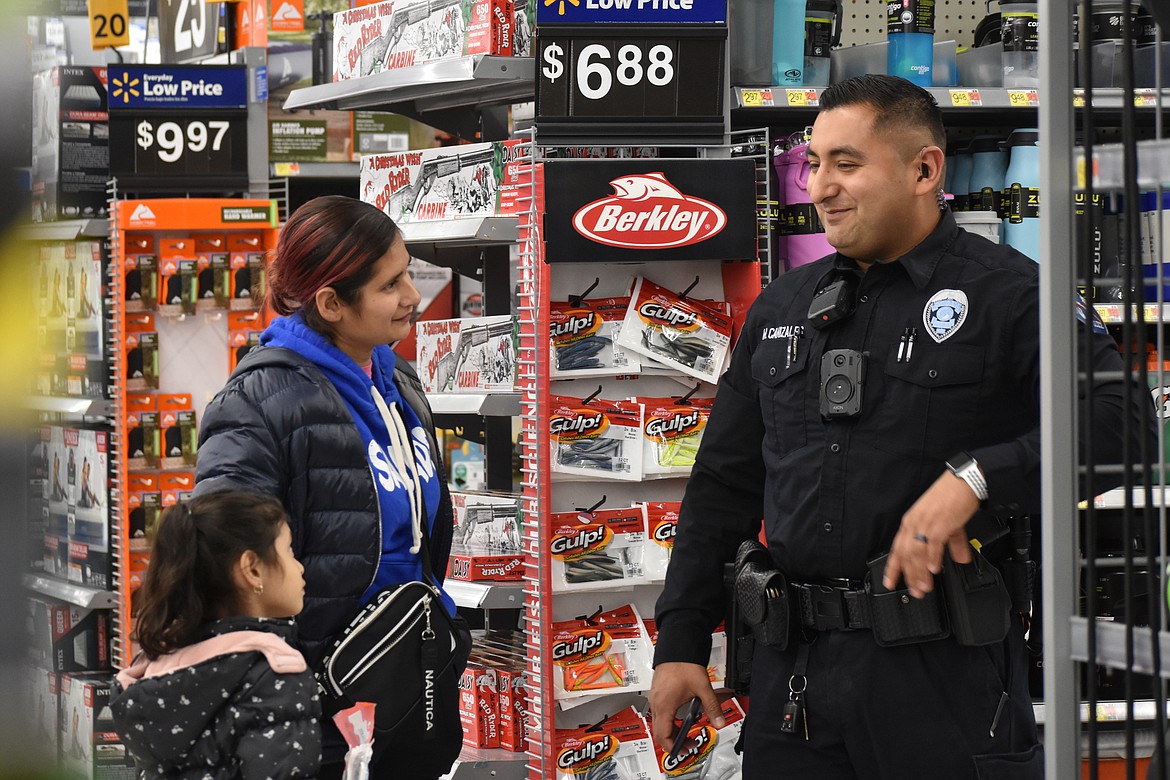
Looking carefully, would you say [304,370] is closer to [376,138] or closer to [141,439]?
[141,439]

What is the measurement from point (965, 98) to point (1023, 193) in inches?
13.5

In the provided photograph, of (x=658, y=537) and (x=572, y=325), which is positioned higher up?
(x=572, y=325)

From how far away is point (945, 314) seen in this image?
2.21 m

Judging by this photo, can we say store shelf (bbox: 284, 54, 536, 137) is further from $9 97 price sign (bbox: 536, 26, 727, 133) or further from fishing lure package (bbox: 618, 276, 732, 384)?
fishing lure package (bbox: 618, 276, 732, 384)

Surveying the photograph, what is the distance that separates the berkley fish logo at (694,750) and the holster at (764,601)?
116 cm

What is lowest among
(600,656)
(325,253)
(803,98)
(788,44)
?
(600,656)

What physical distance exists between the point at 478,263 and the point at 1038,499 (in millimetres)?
2195

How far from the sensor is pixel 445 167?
11.6 feet

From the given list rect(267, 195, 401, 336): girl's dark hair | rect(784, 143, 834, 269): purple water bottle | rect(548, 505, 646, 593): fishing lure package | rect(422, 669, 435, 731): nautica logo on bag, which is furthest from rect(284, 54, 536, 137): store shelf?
rect(422, 669, 435, 731): nautica logo on bag

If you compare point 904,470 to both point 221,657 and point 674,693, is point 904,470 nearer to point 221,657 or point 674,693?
point 674,693

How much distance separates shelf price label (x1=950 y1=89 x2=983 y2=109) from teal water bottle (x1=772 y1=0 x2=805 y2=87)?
1.38ft

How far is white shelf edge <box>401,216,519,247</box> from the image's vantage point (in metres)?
3.28

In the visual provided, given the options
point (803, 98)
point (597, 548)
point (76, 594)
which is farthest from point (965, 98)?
point (76, 594)

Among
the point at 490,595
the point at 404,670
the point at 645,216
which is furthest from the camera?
the point at 490,595
